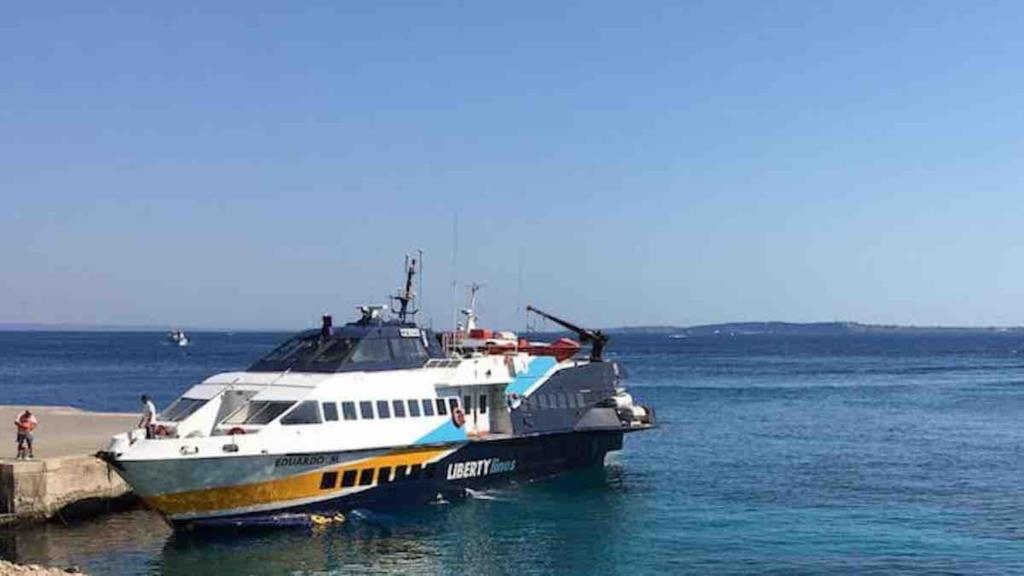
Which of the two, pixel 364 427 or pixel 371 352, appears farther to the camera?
pixel 371 352

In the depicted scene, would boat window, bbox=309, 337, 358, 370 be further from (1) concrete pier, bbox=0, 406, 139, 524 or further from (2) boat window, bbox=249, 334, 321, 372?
(1) concrete pier, bbox=0, 406, 139, 524

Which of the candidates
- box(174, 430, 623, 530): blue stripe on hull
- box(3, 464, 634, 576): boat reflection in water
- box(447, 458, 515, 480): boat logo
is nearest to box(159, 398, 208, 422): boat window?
box(3, 464, 634, 576): boat reflection in water

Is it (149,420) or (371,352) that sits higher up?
(371,352)

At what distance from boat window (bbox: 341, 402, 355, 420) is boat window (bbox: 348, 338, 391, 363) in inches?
70.0

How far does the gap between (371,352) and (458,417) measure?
139 inches

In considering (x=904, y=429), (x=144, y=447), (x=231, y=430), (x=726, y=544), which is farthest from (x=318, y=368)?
(x=904, y=429)

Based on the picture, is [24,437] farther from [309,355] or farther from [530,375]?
[530,375]

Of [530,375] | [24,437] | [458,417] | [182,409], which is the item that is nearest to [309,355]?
[182,409]

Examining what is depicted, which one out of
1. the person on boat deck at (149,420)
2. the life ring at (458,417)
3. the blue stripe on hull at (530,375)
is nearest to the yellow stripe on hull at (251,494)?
the person on boat deck at (149,420)

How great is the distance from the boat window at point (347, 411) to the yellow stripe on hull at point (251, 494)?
4.19 ft

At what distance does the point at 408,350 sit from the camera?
117ft

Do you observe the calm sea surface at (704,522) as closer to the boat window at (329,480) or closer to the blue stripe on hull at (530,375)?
the boat window at (329,480)

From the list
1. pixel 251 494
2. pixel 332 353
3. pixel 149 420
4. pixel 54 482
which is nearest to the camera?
pixel 251 494

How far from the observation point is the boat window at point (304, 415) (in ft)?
102
